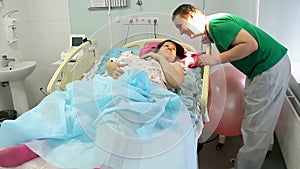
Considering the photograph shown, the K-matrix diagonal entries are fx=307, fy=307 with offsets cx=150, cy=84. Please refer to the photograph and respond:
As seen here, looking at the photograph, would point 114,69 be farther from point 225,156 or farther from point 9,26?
point 9,26

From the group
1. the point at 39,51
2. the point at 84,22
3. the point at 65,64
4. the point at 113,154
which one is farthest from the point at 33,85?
the point at 113,154

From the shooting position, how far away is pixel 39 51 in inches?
135

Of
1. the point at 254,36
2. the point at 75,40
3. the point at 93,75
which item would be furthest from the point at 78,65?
the point at 254,36

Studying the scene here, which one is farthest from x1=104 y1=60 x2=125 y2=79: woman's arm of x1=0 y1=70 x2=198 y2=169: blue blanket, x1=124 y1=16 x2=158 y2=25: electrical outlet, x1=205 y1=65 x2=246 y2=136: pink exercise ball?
x1=124 y1=16 x2=158 y2=25: electrical outlet

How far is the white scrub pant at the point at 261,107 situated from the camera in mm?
1973

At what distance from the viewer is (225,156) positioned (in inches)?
99.3

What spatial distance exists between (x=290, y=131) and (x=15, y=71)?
7.77 feet

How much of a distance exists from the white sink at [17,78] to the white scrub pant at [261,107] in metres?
2.05

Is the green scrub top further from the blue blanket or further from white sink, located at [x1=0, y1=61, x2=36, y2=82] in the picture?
white sink, located at [x1=0, y1=61, x2=36, y2=82]

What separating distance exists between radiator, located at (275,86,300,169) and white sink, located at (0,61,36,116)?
7.64 feet

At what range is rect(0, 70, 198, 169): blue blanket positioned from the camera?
1.33 metres

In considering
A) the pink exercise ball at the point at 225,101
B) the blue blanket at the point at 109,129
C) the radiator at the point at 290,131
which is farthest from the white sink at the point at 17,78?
the radiator at the point at 290,131

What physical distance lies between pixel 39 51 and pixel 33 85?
1.31 ft

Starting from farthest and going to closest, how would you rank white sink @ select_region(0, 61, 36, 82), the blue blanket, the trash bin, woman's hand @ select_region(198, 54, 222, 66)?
1. the trash bin
2. white sink @ select_region(0, 61, 36, 82)
3. woman's hand @ select_region(198, 54, 222, 66)
4. the blue blanket
